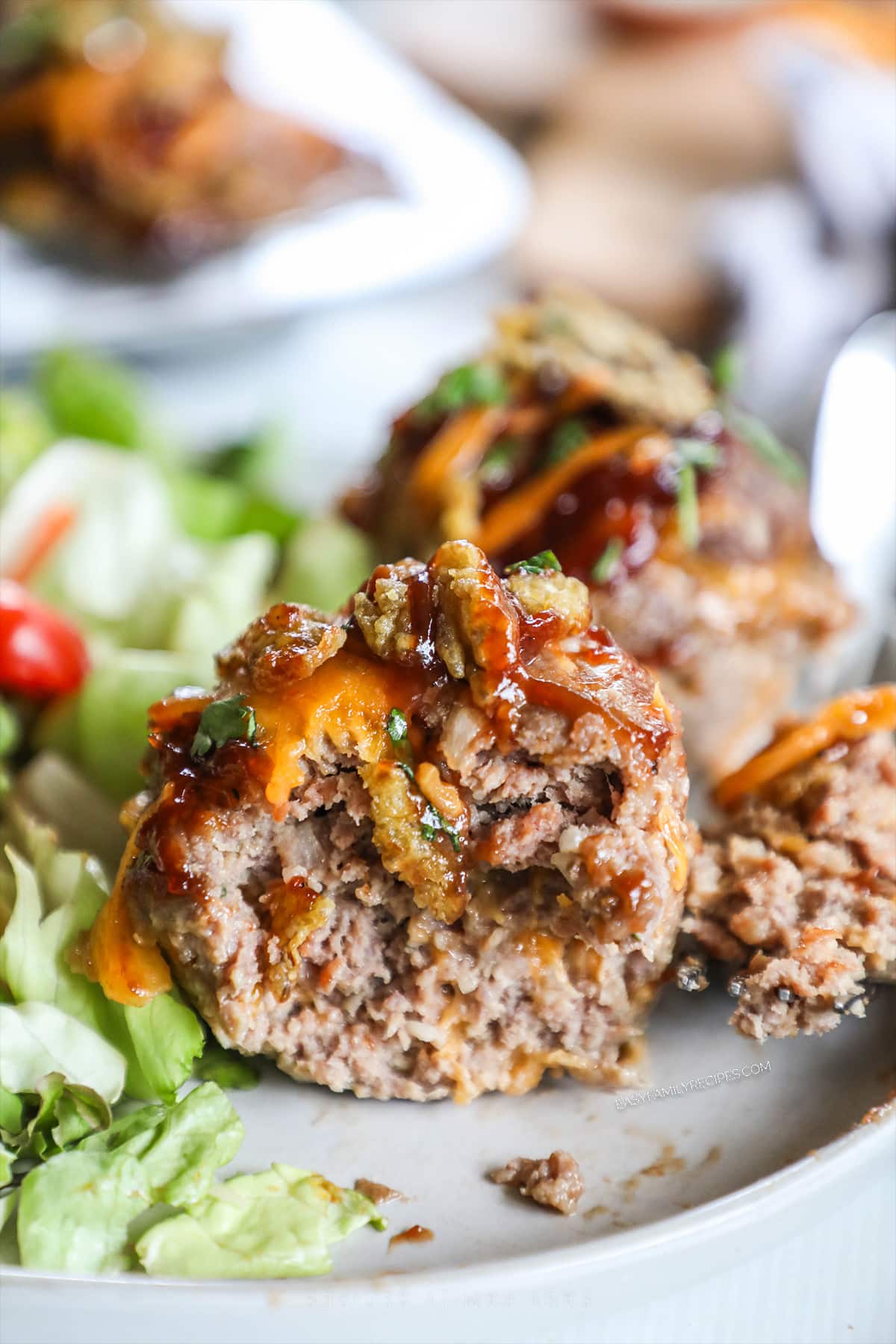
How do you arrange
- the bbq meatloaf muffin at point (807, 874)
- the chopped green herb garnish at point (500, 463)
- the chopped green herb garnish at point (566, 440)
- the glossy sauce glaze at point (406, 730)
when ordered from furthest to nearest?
the chopped green herb garnish at point (500, 463)
the chopped green herb garnish at point (566, 440)
the bbq meatloaf muffin at point (807, 874)
the glossy sauce glaze at point (406, 730)

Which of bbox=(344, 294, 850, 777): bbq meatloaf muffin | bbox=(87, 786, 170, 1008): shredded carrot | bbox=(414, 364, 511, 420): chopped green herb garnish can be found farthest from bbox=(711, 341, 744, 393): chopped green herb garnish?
bbox=(87, 786, 170, 1008): shredded carrot

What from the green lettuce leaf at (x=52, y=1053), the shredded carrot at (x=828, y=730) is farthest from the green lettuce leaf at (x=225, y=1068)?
the shredded carrot at (x=828, y=730)

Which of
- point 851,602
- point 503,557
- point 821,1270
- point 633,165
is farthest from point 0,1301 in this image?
point 633,165

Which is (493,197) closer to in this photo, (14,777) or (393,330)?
(393,330)

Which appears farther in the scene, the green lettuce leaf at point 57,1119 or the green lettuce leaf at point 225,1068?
the green lettuce leaf at point 225,1068

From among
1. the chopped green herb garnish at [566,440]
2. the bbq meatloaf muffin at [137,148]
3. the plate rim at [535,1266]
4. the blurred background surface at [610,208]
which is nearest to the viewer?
the plate rim at [535,1266]

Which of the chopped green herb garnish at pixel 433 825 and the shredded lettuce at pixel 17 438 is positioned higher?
the chopped green herb garnish at pixel 433 825

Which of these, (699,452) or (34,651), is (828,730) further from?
(34,651)

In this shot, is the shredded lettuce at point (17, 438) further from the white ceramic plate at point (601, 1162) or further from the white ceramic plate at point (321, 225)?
the white ceramic plate at point (601, 1162)
